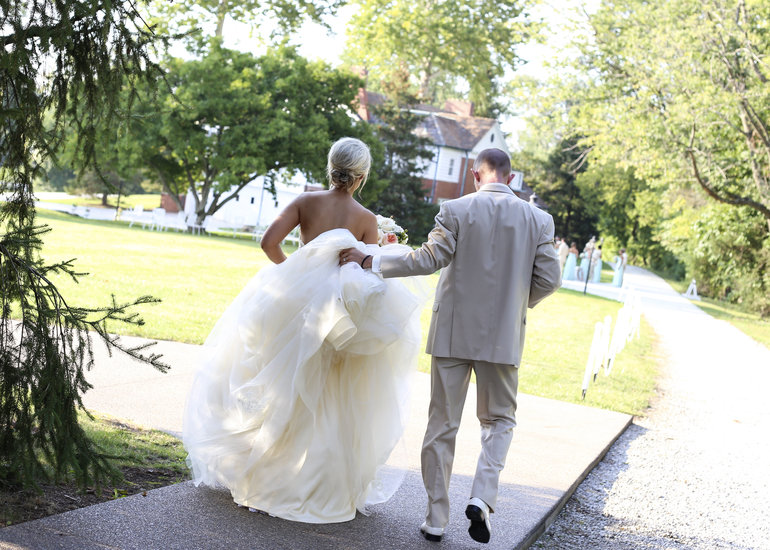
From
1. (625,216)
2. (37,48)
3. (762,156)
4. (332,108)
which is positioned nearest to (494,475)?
(37,48)

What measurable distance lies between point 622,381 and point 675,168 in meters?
18.2

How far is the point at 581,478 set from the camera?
22.6 ft

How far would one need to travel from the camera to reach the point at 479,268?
4.61 meters

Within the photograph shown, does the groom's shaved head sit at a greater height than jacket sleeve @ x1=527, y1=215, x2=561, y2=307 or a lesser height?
greater

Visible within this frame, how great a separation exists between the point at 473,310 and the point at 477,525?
1.14 m

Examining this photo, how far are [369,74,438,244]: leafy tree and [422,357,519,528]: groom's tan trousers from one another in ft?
145

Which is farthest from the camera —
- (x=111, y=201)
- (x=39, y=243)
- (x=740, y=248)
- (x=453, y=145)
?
(x=111, y=201)

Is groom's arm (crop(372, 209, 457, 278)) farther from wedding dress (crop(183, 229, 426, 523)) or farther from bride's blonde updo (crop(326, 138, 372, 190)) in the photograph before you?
bride's blonde updo (crop(326, 138, 372, 190))

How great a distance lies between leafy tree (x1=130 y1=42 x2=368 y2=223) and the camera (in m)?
39.6

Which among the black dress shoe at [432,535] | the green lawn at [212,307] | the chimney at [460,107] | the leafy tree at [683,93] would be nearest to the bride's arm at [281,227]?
the green lawn at [212,307]

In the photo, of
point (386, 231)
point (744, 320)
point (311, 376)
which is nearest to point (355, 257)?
point (386, 231)

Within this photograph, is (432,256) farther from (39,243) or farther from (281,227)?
(39,243)

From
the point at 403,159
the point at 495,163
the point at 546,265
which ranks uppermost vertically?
the point at 403,159

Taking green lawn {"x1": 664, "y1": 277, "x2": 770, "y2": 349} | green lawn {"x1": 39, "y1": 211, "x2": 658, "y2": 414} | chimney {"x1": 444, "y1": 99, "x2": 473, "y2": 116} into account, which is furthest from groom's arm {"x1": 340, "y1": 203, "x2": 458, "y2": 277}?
chimney {"x1": 444, "y1": 99, "x2": 473, "y2": 116}
